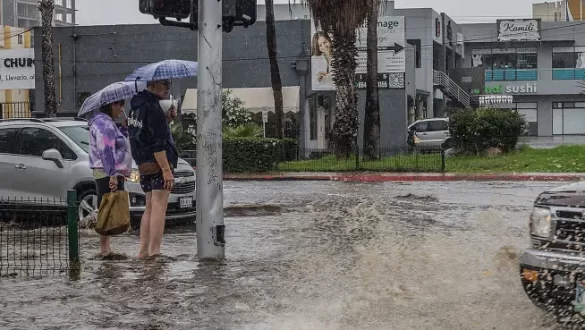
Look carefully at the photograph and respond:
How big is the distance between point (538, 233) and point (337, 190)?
1278 centimetres

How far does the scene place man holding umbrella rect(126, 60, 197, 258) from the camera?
815 centimetres

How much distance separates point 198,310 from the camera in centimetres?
643

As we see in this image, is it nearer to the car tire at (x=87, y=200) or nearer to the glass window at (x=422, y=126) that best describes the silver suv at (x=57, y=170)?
the car tire at (x=87, y=200)

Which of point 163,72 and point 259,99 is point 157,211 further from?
point 259,99

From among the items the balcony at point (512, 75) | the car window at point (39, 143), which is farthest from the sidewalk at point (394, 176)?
the balcony at point (512, 75)

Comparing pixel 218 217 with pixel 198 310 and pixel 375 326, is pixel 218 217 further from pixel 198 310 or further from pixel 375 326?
pixel 375 326

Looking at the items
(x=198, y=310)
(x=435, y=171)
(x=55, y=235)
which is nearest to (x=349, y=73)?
(x=435, y=171)

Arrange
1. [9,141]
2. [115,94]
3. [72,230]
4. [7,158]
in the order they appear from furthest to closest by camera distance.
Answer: [9,141] → [7,158] → [115,94] → [72,230]

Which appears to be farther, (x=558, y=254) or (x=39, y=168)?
(x=39, y=168)

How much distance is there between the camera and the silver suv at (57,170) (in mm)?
11375

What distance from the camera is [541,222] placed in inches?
219

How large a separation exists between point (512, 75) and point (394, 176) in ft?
139

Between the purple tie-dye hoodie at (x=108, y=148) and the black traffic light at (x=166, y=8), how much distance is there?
4.12ft

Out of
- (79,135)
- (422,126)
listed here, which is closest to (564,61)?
(422,126)
